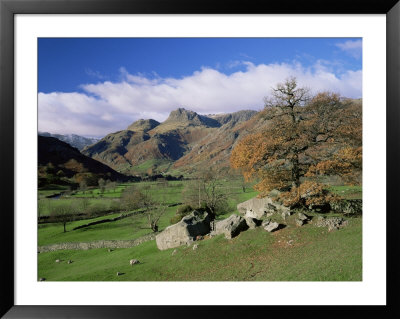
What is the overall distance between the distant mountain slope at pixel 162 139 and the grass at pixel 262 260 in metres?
8.87

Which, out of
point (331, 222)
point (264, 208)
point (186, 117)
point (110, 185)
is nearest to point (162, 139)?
point (186, 117)

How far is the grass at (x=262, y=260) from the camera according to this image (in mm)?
5867

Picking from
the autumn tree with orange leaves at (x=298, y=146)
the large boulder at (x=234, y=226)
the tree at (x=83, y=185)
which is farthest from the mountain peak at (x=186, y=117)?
the tree at (x=83, y=185)

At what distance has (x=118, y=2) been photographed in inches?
177

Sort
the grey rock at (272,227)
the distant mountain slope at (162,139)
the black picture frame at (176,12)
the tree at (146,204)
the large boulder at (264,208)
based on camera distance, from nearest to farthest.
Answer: the black picture frame at (176,12)
the grey rock at (272,227)
the large boulder at (264,208)
the distant mountain slope at (162,139)
the tree at (146,204)

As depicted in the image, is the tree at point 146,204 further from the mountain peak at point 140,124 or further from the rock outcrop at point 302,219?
the rock outcrop at point 302,219

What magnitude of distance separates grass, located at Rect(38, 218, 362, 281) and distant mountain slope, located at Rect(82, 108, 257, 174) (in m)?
8.87

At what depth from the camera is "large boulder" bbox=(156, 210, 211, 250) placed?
1158cm

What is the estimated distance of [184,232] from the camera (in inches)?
458

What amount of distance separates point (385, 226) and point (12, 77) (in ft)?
29.0

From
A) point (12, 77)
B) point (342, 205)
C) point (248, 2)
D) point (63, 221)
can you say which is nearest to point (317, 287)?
point (342, 205)

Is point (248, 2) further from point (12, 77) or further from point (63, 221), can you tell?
point (63, 221)

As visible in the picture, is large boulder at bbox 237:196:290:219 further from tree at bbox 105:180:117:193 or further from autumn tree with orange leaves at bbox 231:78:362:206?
tree at bbox 105:180:117:193

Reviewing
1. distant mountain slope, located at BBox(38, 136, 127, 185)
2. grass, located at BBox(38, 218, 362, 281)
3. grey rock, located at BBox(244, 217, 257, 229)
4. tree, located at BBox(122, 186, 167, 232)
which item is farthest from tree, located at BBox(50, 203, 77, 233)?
grey rock, located at BBox(244, 217, 257, 229)
